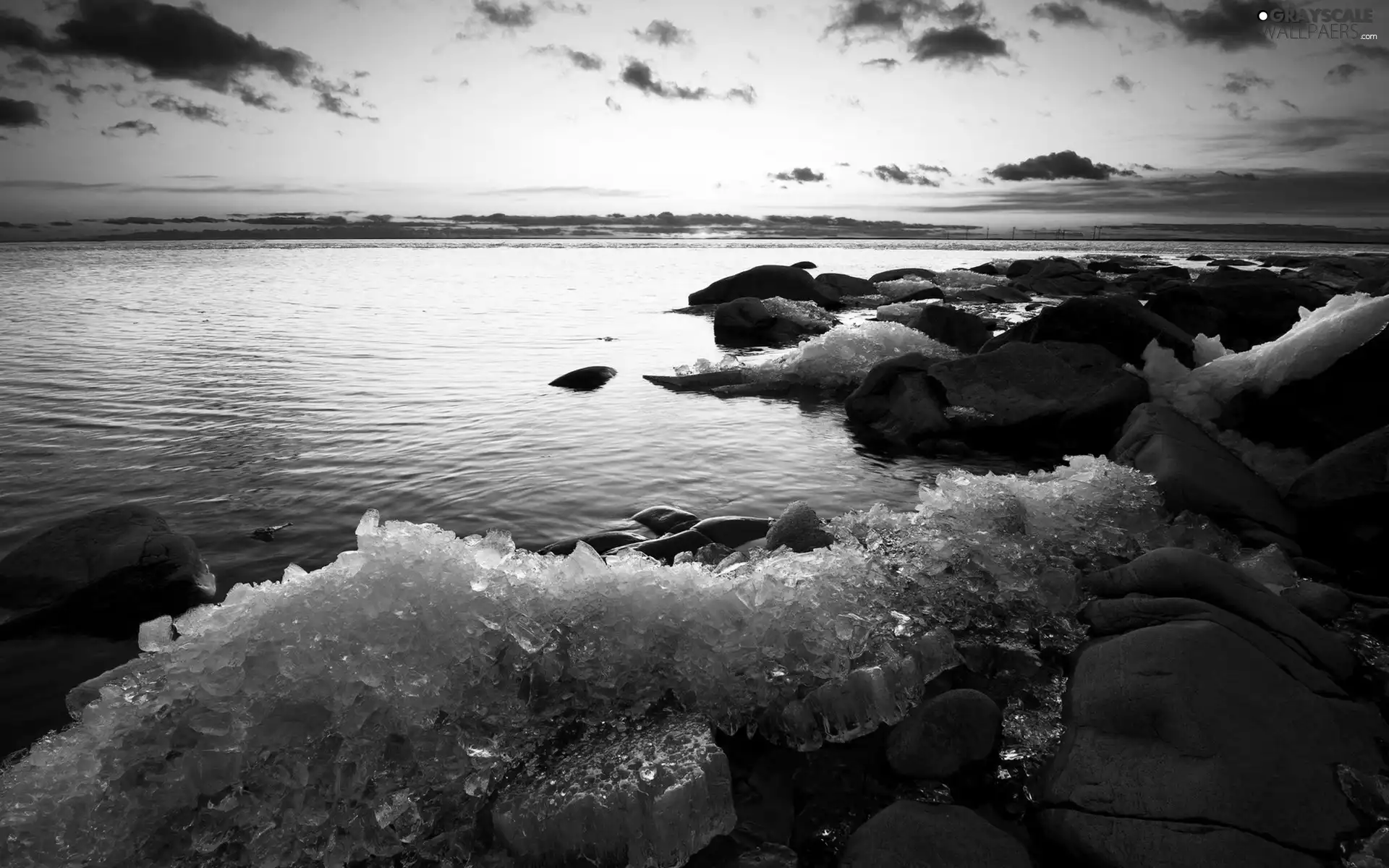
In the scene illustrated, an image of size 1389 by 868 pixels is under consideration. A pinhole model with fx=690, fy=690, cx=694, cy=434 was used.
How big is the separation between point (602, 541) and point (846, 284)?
27.1 m

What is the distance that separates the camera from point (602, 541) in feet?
19.1

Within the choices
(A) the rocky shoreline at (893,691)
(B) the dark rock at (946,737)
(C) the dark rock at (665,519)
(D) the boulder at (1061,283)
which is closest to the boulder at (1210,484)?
(A) the rocky shoreline at (893,691)

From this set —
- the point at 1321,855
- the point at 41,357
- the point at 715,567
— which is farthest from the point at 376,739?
the point at 41,357

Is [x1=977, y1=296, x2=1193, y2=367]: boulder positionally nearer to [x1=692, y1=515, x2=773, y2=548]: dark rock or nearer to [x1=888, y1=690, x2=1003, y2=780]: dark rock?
[x1=692, y1=515, x2=773, y2=548]: dark rock

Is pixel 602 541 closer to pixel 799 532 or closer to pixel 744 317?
pixel 799 532

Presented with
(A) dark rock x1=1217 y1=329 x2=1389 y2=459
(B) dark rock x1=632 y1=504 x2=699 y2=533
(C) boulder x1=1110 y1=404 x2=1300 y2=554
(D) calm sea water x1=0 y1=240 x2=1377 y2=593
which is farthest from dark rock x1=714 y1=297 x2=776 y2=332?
(C) boulder x1=1110 y1=404 x2=1300 y2=554

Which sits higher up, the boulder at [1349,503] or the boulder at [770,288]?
the boulder at [770,288]

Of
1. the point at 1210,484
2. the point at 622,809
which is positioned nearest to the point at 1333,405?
the point at 1210,484

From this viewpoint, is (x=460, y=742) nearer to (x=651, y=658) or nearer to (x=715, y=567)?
(x=651, y=658)

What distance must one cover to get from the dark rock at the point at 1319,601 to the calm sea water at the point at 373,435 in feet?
10.3

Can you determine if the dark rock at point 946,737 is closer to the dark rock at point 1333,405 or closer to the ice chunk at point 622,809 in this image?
the ice chunk at point 622,809

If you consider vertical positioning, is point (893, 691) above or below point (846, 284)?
below

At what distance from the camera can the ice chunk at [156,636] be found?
3098 mm

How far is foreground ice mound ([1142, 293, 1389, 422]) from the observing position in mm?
6613
